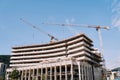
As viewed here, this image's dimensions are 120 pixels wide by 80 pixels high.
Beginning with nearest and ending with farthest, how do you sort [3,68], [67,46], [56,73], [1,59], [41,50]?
[56,73] → [67,46] → [41,50] → [3,68] → [1,59]

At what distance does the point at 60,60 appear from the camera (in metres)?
95.2

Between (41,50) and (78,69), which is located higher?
(41,50)

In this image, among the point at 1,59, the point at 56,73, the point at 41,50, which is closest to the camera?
the point at 56,73

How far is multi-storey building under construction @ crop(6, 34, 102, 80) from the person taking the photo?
93.0 m

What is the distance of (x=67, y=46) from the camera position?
381 feet

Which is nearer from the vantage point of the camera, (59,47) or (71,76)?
(71,76)

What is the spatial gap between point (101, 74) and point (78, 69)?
47.7 m

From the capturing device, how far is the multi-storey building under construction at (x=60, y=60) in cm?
9300

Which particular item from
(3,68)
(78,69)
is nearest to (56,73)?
(78,69)

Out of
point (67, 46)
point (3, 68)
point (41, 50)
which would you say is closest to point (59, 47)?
point (67, 46)

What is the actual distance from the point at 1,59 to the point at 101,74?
111187mm

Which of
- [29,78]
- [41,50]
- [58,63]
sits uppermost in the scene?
[41,50]

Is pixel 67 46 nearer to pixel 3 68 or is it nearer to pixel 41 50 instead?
pixel 41 50

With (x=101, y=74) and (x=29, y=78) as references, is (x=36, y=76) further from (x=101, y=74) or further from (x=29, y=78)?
(x=101, y=74)
